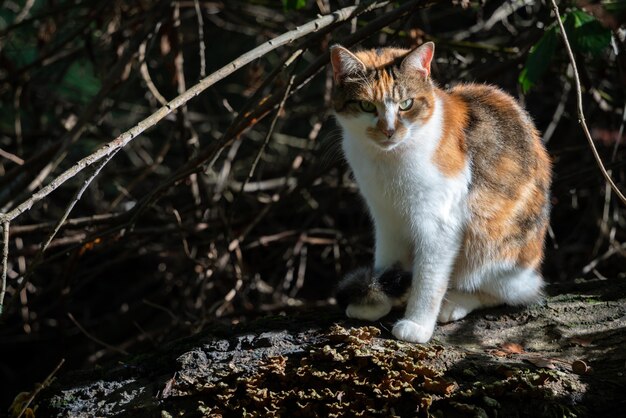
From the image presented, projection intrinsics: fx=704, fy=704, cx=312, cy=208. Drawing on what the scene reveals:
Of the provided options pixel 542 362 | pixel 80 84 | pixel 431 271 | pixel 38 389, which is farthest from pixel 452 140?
pixel 80 84

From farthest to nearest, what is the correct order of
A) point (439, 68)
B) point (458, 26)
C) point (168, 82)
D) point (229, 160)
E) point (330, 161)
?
point (168, 82)
point (458, 26)
point (229, 160)
point (439, 68)
point (330, 161)

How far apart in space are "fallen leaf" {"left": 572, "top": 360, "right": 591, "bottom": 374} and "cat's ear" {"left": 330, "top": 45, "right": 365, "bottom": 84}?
123 centimetres

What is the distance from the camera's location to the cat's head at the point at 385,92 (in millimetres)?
2480

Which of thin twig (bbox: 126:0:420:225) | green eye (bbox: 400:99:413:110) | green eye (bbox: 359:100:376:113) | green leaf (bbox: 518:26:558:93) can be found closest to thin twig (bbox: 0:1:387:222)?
thin twig (bbox: 126:0:420:225)

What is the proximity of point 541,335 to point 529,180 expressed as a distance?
1.91ft

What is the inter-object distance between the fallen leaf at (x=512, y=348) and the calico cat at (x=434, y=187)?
25 centimetres

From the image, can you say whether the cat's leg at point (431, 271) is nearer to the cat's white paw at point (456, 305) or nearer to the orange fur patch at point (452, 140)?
the cat's white paw at point (456, 305)

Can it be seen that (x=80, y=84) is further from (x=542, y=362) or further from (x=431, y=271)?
(x=542, y=362)

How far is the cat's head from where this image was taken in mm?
2480

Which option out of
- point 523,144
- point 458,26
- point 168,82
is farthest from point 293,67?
point 168,82

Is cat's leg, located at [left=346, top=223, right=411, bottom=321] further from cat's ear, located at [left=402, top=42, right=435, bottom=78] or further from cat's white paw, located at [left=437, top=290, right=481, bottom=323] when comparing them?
cat's ear, located at [left=402, top=42, right=435, bottom=78]

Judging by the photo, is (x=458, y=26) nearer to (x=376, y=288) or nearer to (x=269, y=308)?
(x=269, y=308)

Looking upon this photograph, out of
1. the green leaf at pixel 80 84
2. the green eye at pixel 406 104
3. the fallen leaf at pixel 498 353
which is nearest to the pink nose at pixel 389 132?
the green eye at pixel 406 104

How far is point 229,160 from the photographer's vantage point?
171 inches
